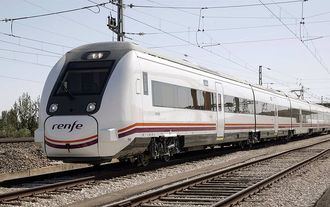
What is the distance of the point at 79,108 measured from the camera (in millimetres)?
12312

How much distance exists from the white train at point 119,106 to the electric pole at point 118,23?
686 centimetres

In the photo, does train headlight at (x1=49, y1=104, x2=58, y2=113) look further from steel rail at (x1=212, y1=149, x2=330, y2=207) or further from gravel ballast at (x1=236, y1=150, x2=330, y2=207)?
gravel ballast at (x1=236, y1=150, x2=330, y2=207)

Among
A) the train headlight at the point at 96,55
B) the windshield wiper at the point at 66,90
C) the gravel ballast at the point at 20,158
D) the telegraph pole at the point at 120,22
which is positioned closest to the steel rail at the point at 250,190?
the windshield wiper at the point at 66,90

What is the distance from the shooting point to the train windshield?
41.2ft

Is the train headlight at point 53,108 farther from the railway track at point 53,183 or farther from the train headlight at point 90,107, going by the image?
the railway track at point 53,183

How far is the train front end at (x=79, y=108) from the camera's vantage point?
1199 cm

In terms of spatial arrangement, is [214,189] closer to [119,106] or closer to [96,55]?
[119,106]

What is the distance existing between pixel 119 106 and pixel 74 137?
1.34 m

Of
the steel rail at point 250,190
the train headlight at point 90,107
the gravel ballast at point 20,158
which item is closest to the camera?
the steel rail at point 250,190

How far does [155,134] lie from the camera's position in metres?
13.9

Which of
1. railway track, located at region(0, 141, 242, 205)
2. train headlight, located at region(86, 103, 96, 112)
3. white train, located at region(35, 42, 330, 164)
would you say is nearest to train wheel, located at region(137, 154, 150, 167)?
white train, located at region(35, 42, 330, 164)

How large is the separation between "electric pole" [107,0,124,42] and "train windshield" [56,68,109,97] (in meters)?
10.5

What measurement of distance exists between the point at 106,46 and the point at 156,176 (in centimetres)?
378

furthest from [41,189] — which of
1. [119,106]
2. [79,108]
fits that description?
[119,106]
